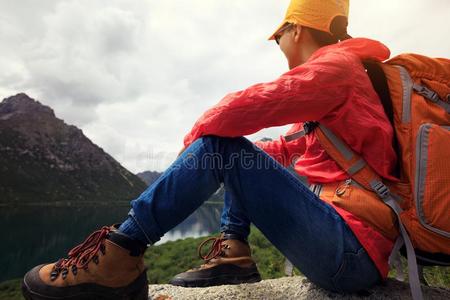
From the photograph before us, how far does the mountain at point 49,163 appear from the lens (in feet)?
408

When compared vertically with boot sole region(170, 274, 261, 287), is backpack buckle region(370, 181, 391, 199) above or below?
above

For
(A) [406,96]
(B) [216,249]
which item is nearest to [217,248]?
(B) [216,249]

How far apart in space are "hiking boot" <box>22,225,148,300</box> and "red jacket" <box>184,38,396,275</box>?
2.78ft

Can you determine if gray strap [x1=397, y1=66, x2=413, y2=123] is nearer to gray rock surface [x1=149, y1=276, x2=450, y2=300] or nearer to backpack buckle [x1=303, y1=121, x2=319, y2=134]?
backpack buckle [x1=303, y1=121, x2=319, y2=134]

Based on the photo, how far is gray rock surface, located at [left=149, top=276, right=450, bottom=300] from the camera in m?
2.52

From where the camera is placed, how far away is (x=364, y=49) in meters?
2.35

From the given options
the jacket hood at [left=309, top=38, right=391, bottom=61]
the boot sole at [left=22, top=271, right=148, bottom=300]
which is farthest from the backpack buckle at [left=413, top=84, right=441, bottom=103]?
the boot sole at [left=22, top=271, right=148, bottom=300]

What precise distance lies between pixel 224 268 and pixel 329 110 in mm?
1690

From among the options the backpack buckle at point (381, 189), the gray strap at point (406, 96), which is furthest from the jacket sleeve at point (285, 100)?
the backpack buckle at point (381, 189)

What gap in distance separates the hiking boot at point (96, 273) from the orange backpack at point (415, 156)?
1495mm

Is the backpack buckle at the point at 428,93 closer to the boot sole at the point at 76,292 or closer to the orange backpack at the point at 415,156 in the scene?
the orange backpack at the point at 415,156

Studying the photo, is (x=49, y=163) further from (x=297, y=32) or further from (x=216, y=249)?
(x=297, y=32)

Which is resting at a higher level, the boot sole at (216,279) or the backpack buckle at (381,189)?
the backpack buckle at (381,189)

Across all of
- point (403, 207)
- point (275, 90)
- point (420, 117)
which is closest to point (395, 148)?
point (420, 117)
